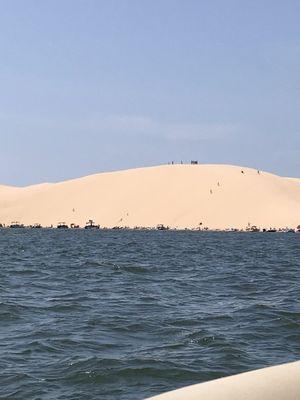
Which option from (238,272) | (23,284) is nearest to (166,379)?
(23,284)

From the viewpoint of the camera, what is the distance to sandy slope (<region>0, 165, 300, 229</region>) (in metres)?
135

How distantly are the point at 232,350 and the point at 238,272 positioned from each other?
16739 millimetres

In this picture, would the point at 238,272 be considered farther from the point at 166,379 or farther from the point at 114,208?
the point at 114,208

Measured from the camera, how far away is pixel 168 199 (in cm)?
14388

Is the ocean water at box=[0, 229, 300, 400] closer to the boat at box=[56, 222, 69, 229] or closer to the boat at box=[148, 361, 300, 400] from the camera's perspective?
the boat at box=[148, 361, 300, 400]

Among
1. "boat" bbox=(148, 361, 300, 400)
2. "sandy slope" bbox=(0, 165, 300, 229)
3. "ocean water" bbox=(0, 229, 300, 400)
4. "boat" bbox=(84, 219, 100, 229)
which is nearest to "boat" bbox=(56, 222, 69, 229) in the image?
"sandy slope" bbox=(0, 165, 300, 229)

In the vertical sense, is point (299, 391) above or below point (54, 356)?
above

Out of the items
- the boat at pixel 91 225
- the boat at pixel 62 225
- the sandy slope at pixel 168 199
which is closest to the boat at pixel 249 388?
the sandy slope at pixel 168 199

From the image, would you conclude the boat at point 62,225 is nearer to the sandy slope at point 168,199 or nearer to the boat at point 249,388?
the sandy slope at point 168,199

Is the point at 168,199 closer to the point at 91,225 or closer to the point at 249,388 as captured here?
the point at 91,225

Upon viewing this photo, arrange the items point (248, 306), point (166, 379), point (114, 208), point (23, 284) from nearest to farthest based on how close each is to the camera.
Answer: point (166, 379) → point (248, 306) → point (23, 284) → point (114, 208)

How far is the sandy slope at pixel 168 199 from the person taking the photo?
13488cm

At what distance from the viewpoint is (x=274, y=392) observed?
3883mm

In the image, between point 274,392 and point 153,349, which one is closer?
point 274,392
